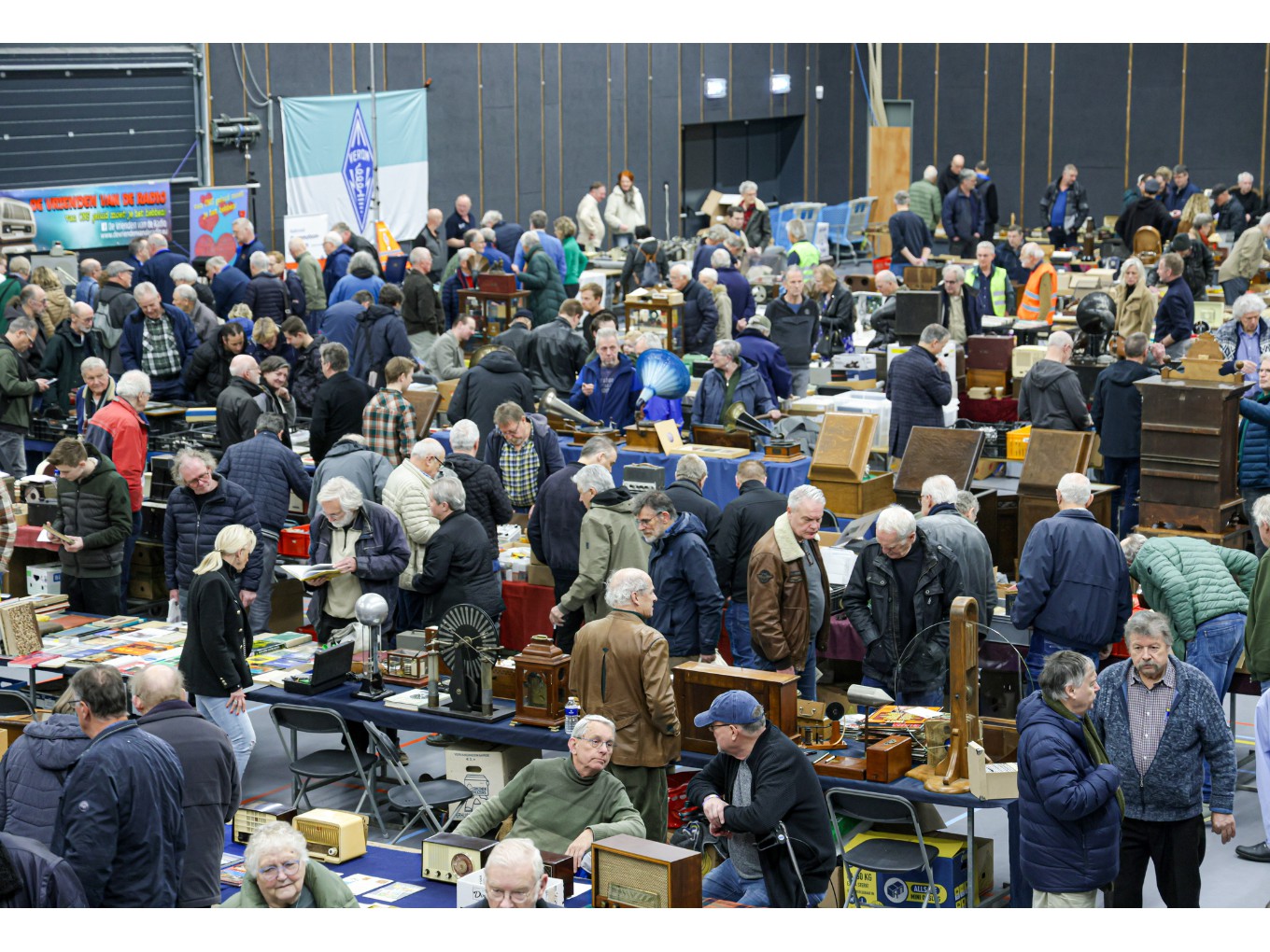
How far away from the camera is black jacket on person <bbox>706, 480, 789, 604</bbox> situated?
7.69 m

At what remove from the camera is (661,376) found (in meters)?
11.1

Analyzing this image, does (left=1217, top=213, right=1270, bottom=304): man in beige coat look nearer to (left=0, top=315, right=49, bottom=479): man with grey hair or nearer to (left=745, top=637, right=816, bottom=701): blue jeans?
(left=745, top=637, right=816, bottom=701): blue jeans

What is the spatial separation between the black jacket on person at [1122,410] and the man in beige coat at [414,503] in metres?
4.11

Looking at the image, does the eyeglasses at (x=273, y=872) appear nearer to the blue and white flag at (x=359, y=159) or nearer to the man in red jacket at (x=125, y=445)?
the man in red jacket at (x=125, y=445)

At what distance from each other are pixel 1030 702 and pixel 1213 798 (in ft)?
2.69

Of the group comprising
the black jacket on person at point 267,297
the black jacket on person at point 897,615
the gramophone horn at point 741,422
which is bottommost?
the black jacket on person at point 897,615

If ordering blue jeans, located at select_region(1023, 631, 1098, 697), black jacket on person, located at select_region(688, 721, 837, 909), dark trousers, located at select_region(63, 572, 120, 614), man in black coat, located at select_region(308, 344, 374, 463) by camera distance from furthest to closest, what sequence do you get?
man in black coat, located at select_region(308, 344, 374, 463), dark trousers, located at select_region(63, 572, 120, 614), blue jeans, located at select_region(1023, 631, 1098, 697), black jacket on person, located at select_region(688, 721, 837, 909)

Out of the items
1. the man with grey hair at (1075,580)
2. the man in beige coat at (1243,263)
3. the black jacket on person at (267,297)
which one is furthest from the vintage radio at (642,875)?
the man in beige coat at (1243,263)

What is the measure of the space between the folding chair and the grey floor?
0.14 meters

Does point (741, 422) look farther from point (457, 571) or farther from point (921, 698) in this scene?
point (921, 698)

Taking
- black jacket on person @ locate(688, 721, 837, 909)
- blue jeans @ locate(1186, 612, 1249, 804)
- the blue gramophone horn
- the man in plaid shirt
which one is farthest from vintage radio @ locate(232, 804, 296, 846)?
the blue gramophone horn

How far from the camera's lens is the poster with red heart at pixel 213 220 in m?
17.0

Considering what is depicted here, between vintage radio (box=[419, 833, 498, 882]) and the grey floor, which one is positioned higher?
vintage radio (box=[419, 833, 498, 882])

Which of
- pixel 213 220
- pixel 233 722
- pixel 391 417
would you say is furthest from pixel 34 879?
pixel 213 220
